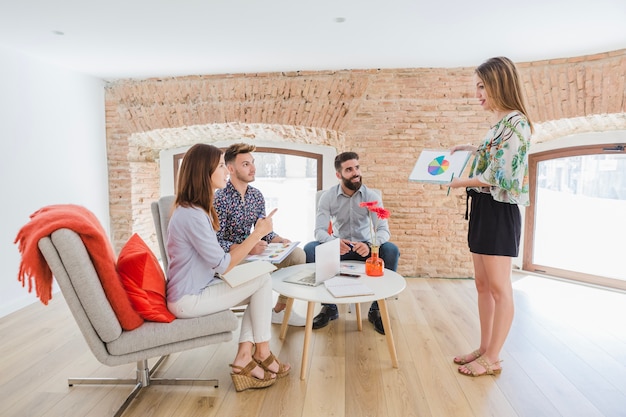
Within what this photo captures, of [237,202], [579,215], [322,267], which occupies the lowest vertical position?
[322,267]

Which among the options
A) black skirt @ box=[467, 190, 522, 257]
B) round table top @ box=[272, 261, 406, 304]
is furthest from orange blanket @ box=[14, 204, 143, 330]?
Answer: black skirt @ box=[467, 190, 522, 257]

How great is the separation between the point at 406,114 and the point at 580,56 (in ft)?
5.74

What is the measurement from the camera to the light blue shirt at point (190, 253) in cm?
196

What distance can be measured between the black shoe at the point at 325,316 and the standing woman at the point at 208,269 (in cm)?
81

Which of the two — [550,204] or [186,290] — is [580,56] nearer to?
[550,204]

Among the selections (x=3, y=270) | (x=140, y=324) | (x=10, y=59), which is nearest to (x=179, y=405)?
(x=140, y=324)

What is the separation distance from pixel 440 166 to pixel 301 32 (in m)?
1.70

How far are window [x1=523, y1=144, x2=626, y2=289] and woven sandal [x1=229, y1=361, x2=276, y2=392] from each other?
4.00 meters

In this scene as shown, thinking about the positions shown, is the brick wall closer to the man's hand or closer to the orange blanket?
the man's hand

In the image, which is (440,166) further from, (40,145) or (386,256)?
(40,145)

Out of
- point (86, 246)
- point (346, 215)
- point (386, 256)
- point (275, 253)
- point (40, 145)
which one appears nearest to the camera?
point (86, 246)

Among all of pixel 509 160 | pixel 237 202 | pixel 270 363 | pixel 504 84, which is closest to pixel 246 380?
pixel 270 363

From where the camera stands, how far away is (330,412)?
197 cm

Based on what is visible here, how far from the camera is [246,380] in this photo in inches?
84.0
